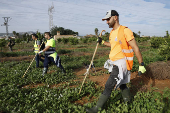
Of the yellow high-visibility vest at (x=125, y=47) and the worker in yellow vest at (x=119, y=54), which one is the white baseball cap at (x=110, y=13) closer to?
the worker in yellow vest at (x=119, y=54)

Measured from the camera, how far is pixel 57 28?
65875 mm

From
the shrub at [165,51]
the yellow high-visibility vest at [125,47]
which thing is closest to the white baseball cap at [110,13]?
the yellow high-visibility vest at [125,47]

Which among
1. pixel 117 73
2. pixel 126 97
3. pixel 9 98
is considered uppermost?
pixel 117 73

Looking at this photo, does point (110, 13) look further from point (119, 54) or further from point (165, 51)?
point (165, 51)

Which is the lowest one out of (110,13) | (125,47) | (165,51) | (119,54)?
(165,51)

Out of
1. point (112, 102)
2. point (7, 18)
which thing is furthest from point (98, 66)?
point (7, 18)

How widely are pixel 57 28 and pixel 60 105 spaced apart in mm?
66392

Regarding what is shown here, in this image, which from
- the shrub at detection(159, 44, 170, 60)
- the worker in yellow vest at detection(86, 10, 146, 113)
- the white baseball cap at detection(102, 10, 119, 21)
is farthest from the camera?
the shrub at detection(159, 44, 170, 60)

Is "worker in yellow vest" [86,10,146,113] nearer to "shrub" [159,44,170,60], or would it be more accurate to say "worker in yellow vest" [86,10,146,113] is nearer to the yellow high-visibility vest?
the yellow high-visibility vest

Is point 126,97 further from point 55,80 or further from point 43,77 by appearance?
point 43,77

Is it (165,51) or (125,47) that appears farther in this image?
(165,51)

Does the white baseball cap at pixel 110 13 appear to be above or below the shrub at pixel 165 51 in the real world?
above

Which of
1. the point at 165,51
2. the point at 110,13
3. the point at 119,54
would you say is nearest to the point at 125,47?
the point at 119,54

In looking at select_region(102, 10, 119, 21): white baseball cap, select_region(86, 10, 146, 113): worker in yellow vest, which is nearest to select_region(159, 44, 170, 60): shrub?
select_region(86, 10, 146, 113): worker in yellow vest
